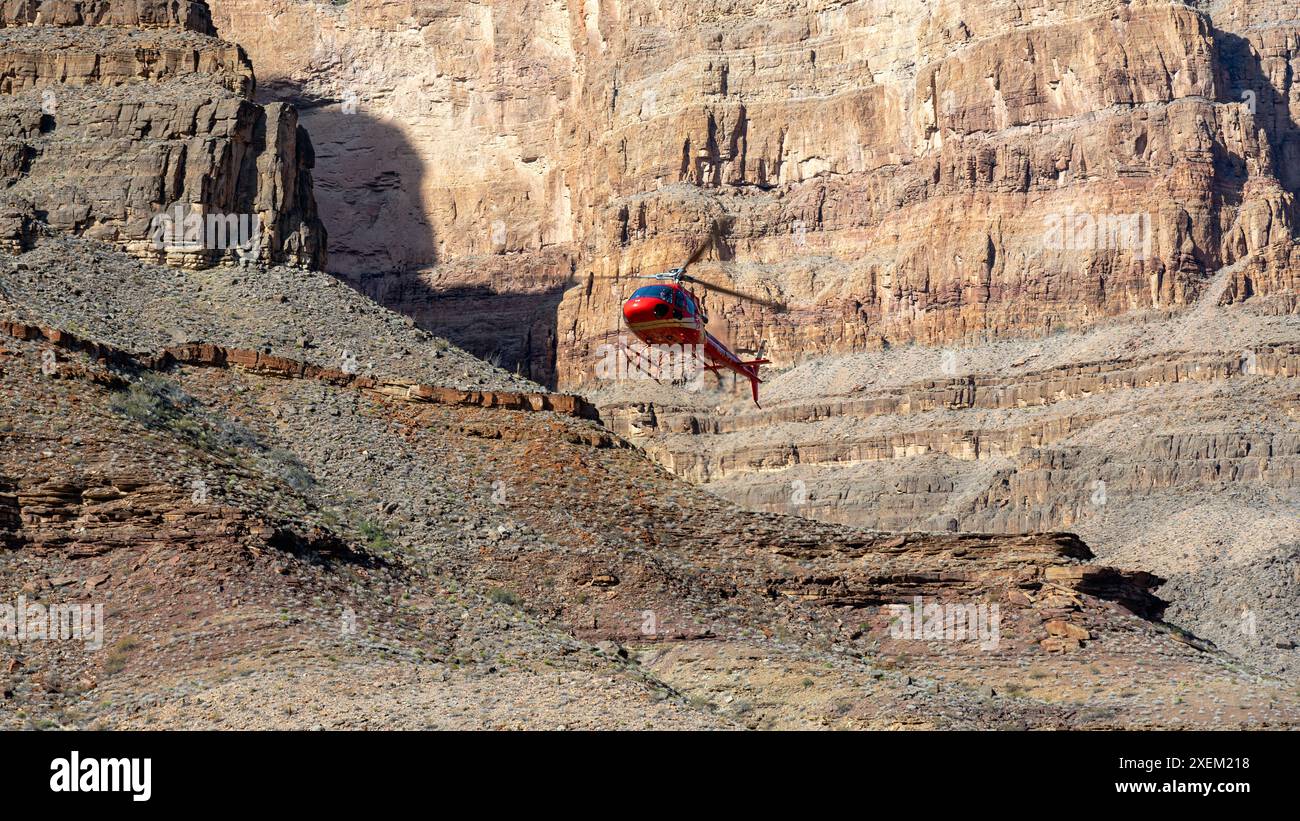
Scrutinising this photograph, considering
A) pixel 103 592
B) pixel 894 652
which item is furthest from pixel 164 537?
pixel 894 652

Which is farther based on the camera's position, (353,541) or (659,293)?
(659,293)

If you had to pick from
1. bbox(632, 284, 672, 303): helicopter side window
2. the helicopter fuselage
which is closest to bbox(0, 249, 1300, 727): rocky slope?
the helicopter fuselage

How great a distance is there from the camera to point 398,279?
19450 centimetres

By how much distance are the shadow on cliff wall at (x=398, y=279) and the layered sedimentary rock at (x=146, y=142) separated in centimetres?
8122

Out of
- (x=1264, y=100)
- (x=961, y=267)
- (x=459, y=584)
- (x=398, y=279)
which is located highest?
(x=1264, y=100)

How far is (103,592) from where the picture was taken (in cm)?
6150

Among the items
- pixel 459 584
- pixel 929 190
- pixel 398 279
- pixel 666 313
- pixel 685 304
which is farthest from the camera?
pixel 398 279

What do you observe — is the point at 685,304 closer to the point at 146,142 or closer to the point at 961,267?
the point at 146,142

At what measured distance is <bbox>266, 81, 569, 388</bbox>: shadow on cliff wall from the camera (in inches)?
7382

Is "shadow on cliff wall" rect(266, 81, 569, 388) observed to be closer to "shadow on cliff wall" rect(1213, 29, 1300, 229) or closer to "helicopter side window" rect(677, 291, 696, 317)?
"shadow on cliff wall" rect(1213, 29, 1300, 229)

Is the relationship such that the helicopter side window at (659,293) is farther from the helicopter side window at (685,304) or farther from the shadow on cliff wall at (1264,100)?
the shadow on cliff wall at (1264,100)

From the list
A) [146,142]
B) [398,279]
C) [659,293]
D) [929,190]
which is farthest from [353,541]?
[398,279]

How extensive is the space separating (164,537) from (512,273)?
137m

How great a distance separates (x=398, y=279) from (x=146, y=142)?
321 ft
